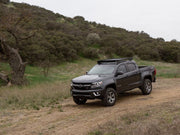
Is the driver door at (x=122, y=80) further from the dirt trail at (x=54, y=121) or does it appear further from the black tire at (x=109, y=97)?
the dirt trail at (x=54, y=121)

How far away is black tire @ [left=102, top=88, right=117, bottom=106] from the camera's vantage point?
916 cm

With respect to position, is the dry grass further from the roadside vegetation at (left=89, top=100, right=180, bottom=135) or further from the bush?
the bush

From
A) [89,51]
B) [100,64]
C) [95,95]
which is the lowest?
[95,95]

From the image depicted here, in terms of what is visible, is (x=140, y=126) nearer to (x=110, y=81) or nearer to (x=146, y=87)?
(x=110, y=81)

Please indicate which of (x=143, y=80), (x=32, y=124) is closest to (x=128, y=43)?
(x=143, y=80)

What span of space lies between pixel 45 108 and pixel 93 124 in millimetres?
4015

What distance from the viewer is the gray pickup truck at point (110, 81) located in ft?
30.0

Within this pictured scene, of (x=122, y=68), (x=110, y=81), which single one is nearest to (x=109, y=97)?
(x=110, y=81)

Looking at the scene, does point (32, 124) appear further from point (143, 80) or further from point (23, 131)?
point (143, 80)

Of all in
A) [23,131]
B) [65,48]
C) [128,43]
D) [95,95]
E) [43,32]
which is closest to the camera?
[23,131]

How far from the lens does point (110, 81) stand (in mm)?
9523

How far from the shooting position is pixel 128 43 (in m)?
53.9

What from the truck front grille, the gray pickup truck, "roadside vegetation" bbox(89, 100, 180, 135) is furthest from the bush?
"roadside vegetation" bbox(89, 100, 180, 135)

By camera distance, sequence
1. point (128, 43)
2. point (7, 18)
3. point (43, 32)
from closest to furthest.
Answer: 1. point (7, 18)
2. point (43, 32)
3. point (128, 43)
